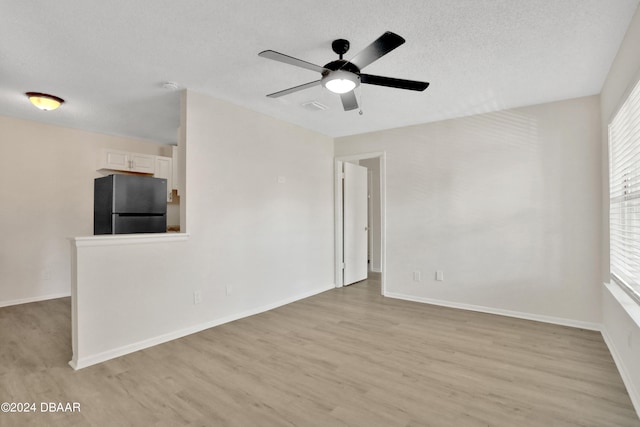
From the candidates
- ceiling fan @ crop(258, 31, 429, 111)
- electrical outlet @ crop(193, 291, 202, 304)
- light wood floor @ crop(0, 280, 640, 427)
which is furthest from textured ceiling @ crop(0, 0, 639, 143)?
light wood floor @ crop(0, 280, 640, 427)

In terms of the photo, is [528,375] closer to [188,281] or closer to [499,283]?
[499,283]

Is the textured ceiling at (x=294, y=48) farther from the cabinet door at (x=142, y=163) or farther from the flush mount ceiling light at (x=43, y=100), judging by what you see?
the cabinet door at (x=142, y=163)

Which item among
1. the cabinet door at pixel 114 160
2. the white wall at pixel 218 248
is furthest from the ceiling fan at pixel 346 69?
the cabinet door at pixel 114 160

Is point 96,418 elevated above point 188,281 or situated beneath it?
situated beneath

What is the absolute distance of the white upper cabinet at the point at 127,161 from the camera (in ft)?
16.8

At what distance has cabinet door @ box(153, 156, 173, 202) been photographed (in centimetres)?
547

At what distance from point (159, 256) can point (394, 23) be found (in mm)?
2814

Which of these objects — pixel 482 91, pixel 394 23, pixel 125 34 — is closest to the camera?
pixel 394 23

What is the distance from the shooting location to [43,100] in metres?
3.46

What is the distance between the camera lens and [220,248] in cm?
366

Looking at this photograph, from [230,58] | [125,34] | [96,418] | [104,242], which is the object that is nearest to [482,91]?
[230,58]

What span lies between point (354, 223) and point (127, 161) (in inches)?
152

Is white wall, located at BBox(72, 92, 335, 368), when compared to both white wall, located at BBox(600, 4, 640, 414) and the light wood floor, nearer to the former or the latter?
the light wood floor

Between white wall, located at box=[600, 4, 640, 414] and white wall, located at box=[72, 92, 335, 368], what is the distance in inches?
133
